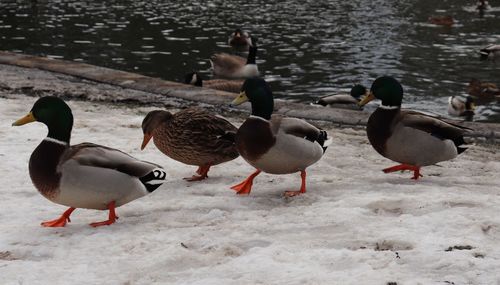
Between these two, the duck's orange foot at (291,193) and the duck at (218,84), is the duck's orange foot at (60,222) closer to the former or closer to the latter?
the duck's orange foot at (291,193)

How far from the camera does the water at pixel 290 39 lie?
1695 centimetres

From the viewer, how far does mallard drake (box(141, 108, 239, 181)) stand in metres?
6.59

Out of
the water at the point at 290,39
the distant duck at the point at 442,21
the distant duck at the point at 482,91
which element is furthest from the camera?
the distant duck at the point at 442,21

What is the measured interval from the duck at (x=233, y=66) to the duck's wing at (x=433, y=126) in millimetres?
11153

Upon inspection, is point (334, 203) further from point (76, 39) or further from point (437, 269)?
point (76, 39)

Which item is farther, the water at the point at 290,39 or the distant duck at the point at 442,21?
the distant duck at the point at 442,21

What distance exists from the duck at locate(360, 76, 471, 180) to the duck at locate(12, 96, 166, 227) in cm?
224

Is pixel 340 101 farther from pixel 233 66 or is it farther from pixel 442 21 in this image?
pixel 442 21

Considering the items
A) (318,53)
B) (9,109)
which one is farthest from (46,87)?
(318,53)

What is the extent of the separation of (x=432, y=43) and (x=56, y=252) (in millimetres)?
18684

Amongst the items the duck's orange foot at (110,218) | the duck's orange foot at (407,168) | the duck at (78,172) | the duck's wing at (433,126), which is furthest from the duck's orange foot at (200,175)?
the duck's wing at (433,126)

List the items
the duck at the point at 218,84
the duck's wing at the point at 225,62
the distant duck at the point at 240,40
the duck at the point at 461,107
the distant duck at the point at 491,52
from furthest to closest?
the distant duck at the point at 240,40 → the distant duck at the point at 491,52 → the duck's wing at the point at 225,62 → the duck at the point at 218,84 → the duck at the point at 461,107

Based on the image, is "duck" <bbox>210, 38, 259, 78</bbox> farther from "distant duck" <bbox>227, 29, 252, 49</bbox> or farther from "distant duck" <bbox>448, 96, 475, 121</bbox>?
"distant duck" <bbox>448, 96, 475, 121</bbox>

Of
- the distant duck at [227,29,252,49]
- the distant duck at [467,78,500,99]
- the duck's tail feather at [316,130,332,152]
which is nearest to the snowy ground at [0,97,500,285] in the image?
the duck's tail feather at [316,130,332,152]
